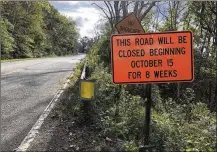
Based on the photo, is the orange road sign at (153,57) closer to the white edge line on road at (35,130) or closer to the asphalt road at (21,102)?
the white edge line on road at (35,130)

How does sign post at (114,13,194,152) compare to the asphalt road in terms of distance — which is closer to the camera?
sign post at (114,13,194,152)

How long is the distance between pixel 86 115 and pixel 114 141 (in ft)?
5.50

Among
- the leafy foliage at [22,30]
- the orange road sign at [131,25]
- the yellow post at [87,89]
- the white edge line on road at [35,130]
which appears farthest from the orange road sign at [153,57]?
the leafy foliage at [22,30]

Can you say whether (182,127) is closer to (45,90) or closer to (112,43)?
(112,43)

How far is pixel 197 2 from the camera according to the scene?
19625mm

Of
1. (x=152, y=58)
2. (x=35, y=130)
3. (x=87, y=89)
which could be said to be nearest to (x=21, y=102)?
(x=35, y=130)

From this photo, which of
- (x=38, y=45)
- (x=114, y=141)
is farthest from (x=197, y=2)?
(x=38, y=45)

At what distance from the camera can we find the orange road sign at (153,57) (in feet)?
19.1

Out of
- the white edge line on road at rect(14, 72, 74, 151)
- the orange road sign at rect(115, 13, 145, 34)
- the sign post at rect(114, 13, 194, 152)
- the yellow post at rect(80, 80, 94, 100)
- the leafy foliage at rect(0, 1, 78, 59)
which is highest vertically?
the leafy foliage at rect(0, 1, 78, 59)

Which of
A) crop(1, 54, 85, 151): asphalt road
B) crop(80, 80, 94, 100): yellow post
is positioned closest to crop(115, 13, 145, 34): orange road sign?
crop(80, 80, 94, 100): yellow post

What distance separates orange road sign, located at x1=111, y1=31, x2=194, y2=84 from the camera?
5.82 meters

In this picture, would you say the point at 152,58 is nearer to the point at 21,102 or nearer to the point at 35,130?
the point at 35,130

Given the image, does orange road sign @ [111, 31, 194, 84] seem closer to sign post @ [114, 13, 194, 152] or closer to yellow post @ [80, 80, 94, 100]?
sign post @ [114, 13, 194, 152]

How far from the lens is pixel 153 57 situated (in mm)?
5898
